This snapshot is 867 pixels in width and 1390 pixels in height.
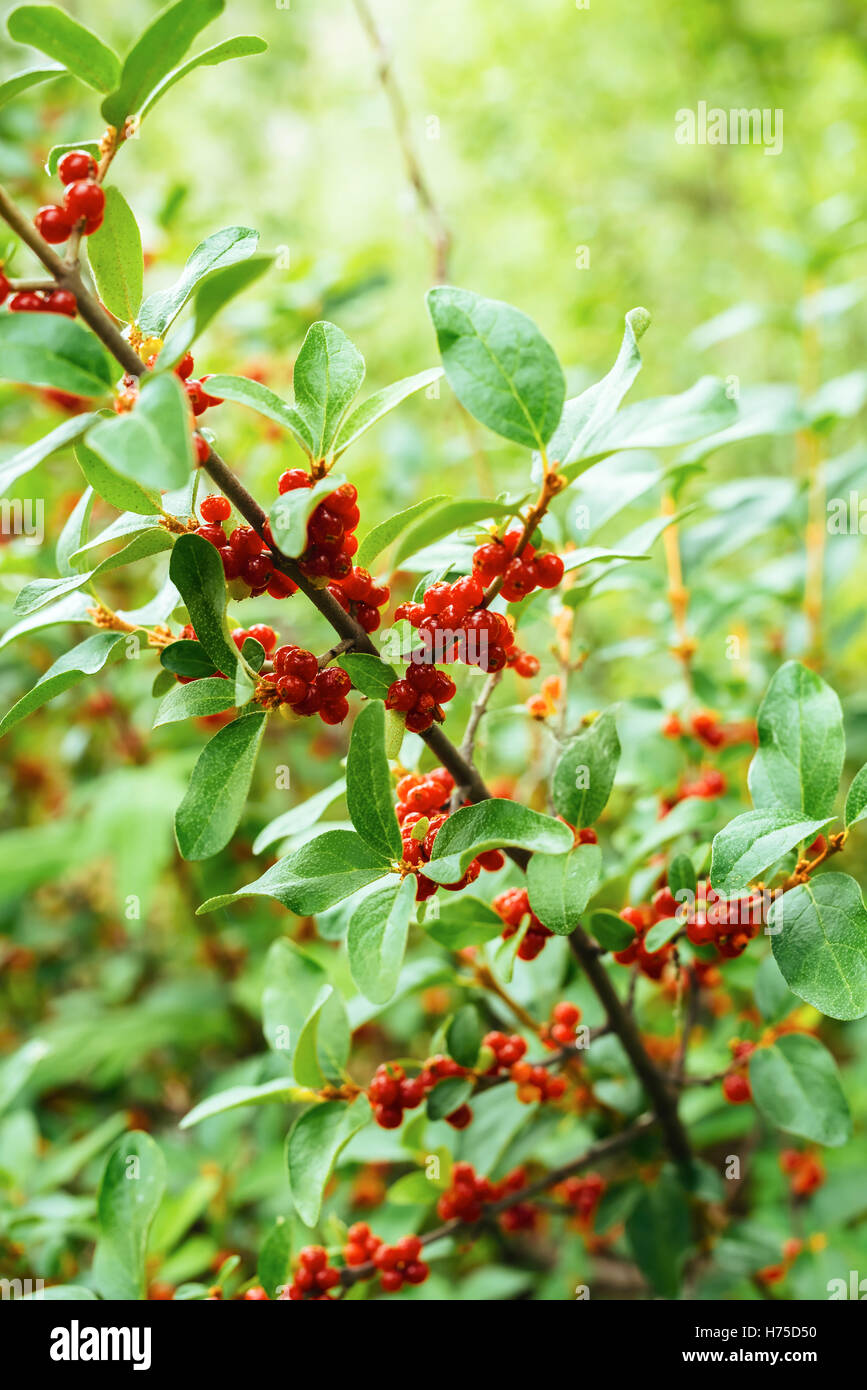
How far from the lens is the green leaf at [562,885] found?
0.48m

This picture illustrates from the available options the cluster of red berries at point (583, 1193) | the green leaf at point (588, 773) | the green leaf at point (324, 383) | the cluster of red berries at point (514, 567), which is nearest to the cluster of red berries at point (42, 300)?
the green leaf at point (324, 383)

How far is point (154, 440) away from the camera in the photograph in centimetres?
34

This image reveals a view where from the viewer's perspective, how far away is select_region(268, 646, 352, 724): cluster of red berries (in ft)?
1.53

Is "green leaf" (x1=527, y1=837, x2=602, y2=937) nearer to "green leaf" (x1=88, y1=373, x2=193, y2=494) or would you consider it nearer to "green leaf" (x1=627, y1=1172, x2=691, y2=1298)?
"green leaf" (x1=88, y1=373, x2=193, y2=494)

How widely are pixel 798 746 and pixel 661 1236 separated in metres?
0.42

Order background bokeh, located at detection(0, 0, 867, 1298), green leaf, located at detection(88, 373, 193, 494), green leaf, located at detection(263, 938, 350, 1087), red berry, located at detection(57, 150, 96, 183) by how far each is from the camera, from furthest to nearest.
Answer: background bokeh, located at detection(0, 0, 867, 1298) < green leaf, located at detection(263, 938, 350, 1087) < red berry, located at detection(57, 150, 96, 183) < green leaf, located at detection(88, 373, 193, 494)

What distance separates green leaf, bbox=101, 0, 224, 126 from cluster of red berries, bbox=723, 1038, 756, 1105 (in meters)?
0.68

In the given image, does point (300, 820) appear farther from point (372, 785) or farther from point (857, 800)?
point (857, 800)

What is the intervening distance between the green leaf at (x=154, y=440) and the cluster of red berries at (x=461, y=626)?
16 centimetres

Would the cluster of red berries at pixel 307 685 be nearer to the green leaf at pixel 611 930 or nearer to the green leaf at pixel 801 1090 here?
the green leaf at pixel 611 930

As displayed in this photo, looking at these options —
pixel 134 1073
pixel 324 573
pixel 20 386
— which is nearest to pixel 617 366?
pixel 324 573

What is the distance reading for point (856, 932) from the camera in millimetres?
481

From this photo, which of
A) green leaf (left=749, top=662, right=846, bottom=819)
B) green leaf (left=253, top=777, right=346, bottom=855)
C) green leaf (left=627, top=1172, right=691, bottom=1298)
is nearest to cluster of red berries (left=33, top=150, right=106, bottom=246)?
green leaf (left=253, top=777, right=346, bottom=855)

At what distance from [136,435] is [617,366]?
24 centimetres
